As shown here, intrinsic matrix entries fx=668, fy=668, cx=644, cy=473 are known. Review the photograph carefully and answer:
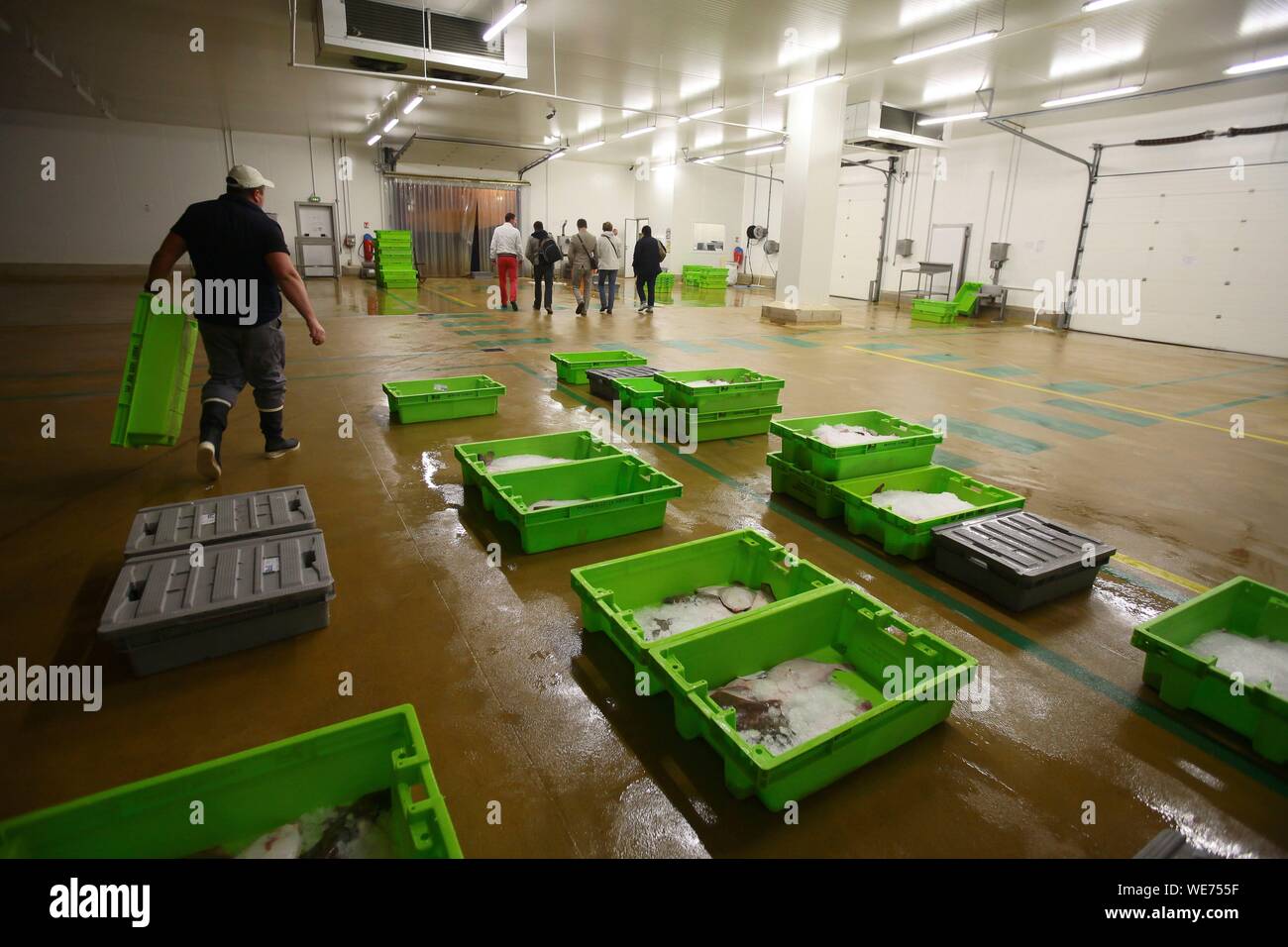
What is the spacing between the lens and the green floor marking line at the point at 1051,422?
6059 millimetres

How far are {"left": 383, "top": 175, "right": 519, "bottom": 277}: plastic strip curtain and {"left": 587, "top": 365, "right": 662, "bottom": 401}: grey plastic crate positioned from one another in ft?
58.4

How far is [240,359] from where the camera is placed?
4.13m

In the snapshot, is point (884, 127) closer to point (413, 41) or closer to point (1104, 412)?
point (1104, 412)

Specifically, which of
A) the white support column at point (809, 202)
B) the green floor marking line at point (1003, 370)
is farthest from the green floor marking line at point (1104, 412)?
the white support column at point (809, 202)

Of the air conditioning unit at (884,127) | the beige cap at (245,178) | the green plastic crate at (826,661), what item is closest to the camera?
the green plastic crate at (826,661)

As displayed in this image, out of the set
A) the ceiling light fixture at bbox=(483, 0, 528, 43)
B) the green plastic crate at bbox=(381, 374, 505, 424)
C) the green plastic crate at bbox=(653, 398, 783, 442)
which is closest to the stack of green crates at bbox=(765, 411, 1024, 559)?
the green plastic crate at bbox=(653, 398, 783, 442)

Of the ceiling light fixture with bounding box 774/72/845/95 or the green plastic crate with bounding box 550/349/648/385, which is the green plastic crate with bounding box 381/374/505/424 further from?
the ceiling light fixture with bounding box 774/72/845/95

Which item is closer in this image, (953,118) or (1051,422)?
(1051,422)

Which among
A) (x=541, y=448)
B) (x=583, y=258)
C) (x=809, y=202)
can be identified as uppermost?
(x=809, y=202)

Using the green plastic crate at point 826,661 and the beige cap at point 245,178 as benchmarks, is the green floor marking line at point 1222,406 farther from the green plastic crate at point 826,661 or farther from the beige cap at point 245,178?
the beige cap at point 245,178

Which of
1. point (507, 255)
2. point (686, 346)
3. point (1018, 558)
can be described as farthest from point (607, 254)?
point (1018, 558)

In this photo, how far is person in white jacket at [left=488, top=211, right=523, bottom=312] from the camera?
12336 millimetres

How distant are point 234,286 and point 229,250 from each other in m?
0.20

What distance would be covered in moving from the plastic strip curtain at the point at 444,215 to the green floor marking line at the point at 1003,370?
17678 mm
